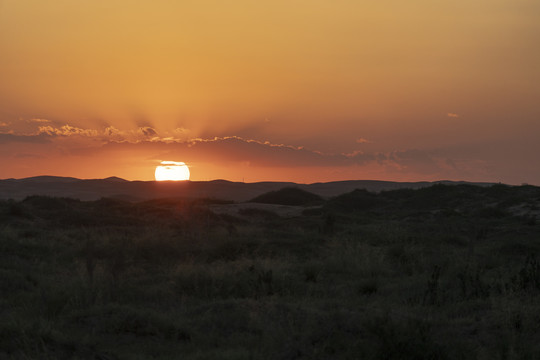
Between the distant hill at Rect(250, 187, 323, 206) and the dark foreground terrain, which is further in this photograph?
the distant hill at Rect(250, 187, 323, 206)

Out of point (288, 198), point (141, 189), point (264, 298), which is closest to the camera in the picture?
point (264, 298)

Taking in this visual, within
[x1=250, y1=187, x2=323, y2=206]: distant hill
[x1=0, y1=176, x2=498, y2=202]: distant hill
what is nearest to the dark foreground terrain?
[x1=250, y1=187, x2=323, y2=206]: distant hill

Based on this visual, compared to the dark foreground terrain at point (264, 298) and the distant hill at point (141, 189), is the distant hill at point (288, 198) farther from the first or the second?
the distant hill at point (141, 189)

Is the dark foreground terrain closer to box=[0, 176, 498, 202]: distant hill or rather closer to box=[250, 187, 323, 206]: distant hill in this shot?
box=[250, 187, 323, 206]: distant hill

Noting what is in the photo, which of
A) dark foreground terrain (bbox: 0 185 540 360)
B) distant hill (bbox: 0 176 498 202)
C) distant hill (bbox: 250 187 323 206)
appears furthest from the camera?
distant hill (bbox: 0 176 498 202)

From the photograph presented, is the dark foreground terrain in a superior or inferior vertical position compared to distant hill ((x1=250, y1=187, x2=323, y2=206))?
inferior

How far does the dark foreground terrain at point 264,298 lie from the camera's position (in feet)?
20.8

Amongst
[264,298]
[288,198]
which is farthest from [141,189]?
[264,298]

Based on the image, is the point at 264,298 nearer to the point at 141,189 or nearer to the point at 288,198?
the point at 288,198

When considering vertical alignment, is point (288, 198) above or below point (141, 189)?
above

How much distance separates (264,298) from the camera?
901cm

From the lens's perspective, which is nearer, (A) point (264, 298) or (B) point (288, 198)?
(A) point (264, 298)

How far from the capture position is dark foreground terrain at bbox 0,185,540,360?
249 inches

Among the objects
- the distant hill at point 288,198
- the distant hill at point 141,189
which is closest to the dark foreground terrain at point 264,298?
the distant hill at point 288,198
